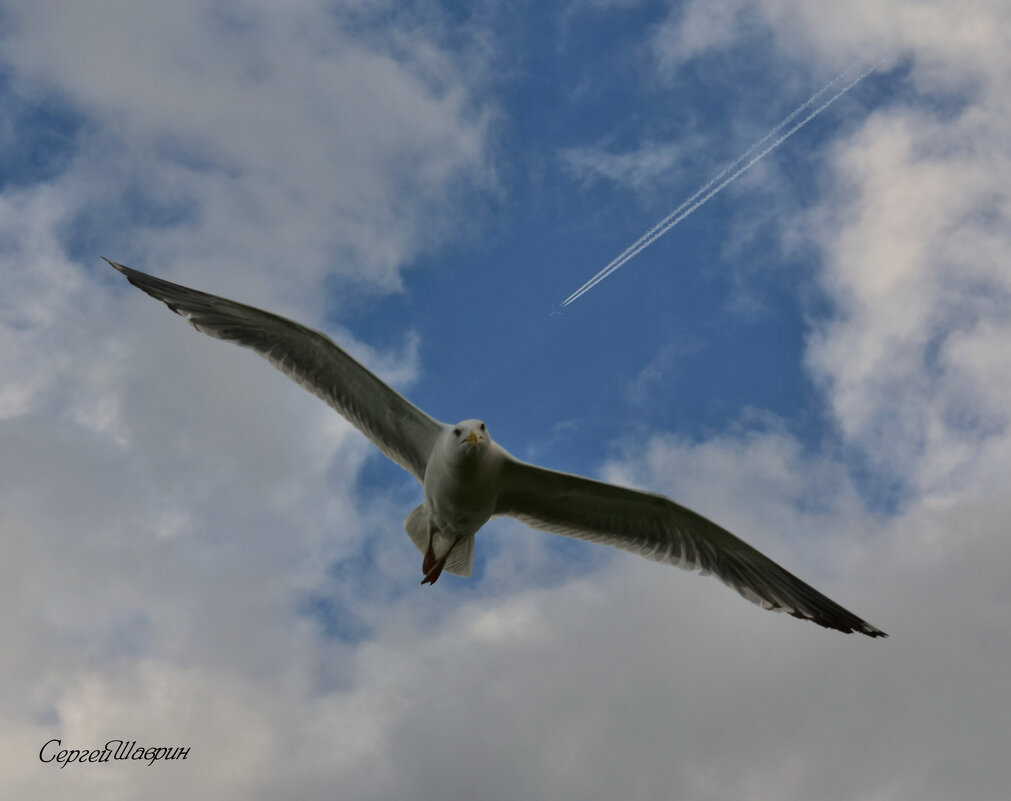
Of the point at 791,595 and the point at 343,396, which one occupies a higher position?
the point at 343,396

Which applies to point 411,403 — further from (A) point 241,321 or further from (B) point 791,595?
(B) point 791,595

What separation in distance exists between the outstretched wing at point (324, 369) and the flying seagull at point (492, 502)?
0.04ft

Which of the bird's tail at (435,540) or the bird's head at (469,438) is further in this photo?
the bird's tail at (435,540)

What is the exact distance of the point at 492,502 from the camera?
11.5 meters

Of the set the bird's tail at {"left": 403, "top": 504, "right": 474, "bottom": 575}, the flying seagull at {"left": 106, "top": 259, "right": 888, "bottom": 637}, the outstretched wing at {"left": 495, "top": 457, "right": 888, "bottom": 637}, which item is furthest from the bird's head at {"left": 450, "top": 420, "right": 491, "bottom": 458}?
the bird's tail at {"left": 403, "top": 504, "right": 474, "bottom": 575}

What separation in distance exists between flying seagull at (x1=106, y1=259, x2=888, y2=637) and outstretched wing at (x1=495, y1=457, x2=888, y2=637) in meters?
0.01

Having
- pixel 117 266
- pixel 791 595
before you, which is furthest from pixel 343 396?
pixel 791 595

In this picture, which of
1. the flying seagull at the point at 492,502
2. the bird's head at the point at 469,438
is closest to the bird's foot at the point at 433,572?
the flying seagull at the point at 492,502

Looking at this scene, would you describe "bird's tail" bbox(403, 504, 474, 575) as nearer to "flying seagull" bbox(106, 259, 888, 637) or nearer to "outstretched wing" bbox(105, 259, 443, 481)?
"flying seagull" bbox(106, 259, 888, 637)

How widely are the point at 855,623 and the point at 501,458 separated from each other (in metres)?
4.20

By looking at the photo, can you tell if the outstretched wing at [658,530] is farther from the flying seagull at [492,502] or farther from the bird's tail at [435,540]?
the bird's tail at [435,540]

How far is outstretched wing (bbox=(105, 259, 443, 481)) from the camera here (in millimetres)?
11562

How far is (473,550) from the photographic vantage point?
39.1 ft

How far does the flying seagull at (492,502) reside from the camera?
11531mm
